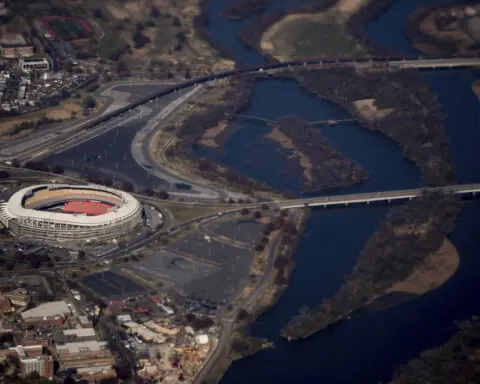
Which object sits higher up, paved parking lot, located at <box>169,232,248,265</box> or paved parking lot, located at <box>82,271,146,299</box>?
paved parking lot, located at <box>169,232,248,265</box>

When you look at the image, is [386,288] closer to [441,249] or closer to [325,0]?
[441,249]

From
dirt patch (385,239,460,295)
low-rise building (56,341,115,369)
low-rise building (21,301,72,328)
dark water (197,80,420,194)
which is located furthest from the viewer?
dark water (197,80,420,194)

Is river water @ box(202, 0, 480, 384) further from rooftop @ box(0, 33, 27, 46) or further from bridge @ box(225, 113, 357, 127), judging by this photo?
rooftop @ box(0, 33, 27, 46)

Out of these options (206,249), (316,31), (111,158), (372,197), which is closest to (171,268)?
(206,249)

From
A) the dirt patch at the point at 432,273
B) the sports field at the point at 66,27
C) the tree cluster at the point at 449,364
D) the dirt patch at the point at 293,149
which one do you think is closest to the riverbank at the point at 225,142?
the dirt patch at the point at 293,149

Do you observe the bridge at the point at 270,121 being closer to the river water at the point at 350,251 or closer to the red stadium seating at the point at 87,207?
the river water at the point at 350,251

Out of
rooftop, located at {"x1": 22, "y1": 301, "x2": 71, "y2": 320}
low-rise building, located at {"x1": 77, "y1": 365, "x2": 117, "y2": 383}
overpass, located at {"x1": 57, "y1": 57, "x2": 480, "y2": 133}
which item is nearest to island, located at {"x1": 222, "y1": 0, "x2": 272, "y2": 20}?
overpass, located at {"x1": 57, "y1": 57, "x2": 480, "y2": 133}
